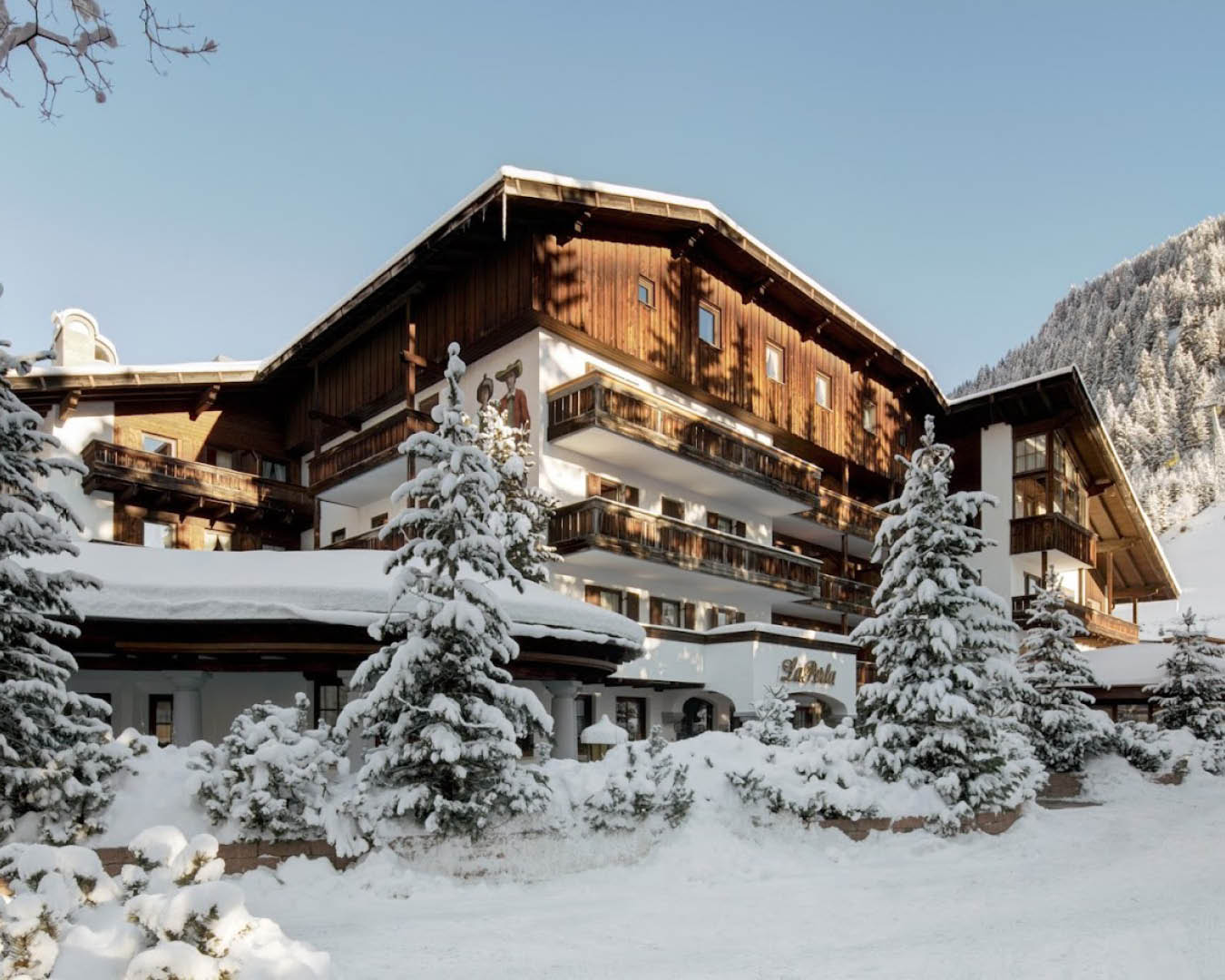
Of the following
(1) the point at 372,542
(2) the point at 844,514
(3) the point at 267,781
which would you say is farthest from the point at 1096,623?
(3) the point at 267,781

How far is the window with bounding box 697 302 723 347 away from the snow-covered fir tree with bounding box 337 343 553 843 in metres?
18.6

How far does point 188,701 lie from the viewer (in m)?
15.8

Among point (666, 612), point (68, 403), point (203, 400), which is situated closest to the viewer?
point (68, 403)

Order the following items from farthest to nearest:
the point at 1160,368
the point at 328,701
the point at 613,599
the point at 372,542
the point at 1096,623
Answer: the point at 1160,368, the point at 1096,623, the point at 372,542, the point at 613,599, the point at 328,701

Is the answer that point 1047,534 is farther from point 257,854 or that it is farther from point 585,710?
point 257,854

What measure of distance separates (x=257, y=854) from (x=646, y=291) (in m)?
21.1

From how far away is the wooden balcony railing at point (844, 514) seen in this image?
109ft

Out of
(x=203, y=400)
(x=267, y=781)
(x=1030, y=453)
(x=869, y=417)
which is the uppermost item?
(x=869, y=417)

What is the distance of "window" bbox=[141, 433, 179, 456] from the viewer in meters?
30.4

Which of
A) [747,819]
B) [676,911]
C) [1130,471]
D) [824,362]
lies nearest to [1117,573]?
[824,362]

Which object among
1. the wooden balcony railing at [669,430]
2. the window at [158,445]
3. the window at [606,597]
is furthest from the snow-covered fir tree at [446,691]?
the window at [158,445]

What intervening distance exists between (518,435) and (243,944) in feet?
64.6

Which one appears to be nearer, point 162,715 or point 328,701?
point 328,701

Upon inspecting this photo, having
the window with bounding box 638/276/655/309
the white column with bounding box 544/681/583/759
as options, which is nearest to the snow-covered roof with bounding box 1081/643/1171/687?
the window with bounding box 638/276/655/309
